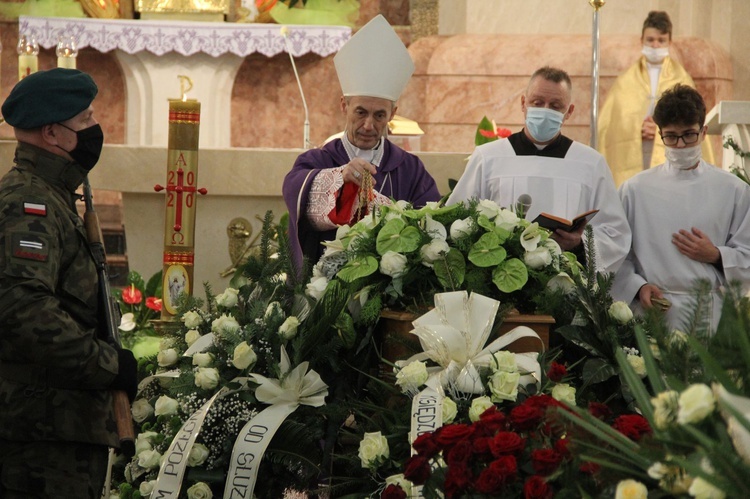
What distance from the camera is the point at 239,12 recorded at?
9125 mm

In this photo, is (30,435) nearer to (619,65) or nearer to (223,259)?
(223,259)

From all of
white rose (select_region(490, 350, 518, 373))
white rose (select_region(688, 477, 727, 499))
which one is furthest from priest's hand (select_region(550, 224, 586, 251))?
white rose (select_region(688, 477, 727, 499))

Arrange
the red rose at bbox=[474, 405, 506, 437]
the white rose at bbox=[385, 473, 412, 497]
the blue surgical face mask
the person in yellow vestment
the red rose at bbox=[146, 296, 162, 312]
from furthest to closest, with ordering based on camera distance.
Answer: the person in yellow vestment
the red rose at bbox=[146, 296, 162, 312]
the blue surgical face mask
the white rose at bbox=[385, 473, 412, 497]
the red rose at bbox=[474, 405, 506, 437]

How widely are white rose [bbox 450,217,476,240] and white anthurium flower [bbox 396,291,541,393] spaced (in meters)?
0.28

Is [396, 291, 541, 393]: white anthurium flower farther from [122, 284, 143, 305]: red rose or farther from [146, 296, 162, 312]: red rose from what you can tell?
[122, 284, 143, 305]: red rose

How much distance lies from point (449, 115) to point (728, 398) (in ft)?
25.6

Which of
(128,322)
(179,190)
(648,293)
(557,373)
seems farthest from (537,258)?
(128,322)

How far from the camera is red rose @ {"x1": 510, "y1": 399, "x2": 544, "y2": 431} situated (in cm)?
221

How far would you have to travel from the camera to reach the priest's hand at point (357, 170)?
12.1 ft

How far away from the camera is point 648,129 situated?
27.2ft

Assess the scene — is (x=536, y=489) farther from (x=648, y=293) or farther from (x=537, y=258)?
(x=648, y=293)

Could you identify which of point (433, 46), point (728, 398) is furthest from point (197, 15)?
point (728, 398)

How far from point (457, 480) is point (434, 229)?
1.14m

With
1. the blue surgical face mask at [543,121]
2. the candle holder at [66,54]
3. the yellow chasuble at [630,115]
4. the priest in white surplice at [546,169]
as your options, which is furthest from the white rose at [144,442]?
the yellow chasuble at [630,115]
